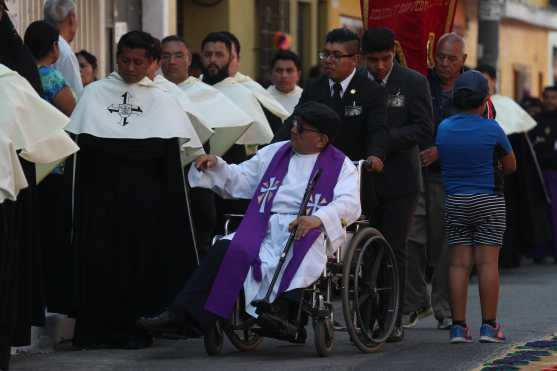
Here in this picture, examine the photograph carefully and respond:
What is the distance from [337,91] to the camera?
10602 millimetres

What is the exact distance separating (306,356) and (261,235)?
2.33 feet

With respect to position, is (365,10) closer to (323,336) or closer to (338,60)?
(338,60)

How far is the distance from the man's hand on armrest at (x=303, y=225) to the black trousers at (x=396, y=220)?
1.15 meters

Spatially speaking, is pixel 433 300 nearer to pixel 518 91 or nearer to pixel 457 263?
pixel 457 263

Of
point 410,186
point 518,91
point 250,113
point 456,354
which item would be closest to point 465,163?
point 410,186

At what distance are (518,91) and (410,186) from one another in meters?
28.7

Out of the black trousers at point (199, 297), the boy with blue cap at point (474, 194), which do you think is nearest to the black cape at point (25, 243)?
the black trousers at point (199, 297)

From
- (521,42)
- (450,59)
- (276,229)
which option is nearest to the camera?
(276,229)

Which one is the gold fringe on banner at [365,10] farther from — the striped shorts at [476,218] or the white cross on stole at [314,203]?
the white cross on stole at [314,203]

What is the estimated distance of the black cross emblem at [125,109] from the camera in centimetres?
1036

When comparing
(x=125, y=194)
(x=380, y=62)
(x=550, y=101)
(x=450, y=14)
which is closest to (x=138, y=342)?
(x=125, y=194)

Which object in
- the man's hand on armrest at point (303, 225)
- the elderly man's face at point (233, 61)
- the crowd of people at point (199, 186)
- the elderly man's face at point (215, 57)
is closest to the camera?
the crowd of people at point (199, 186)

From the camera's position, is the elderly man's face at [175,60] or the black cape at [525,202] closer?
the elderly man's face at [175,60]

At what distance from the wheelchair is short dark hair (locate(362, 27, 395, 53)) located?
1.08 m
